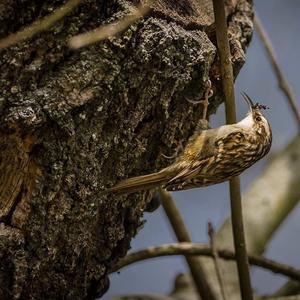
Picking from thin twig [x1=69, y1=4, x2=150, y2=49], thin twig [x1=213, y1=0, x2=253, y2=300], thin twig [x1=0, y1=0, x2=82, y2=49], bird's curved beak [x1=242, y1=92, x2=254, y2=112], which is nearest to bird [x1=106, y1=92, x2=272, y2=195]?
bird's curved beak [x1=242, y1=92, x2=254, y2=112]

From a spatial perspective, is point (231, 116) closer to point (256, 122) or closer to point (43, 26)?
point (256, 122)

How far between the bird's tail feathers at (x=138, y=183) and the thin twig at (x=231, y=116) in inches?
10.1

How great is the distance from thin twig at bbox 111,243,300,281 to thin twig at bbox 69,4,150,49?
3.40ft

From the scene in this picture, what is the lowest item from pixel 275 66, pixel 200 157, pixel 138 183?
pixel 138 183

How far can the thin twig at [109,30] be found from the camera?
184 centimetres

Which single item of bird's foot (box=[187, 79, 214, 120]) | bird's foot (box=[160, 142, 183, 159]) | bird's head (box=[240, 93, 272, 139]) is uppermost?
bird's head (box=[240, 93, 272, 139])

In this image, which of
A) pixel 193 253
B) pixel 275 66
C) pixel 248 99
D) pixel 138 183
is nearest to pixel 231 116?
pixel 138 183

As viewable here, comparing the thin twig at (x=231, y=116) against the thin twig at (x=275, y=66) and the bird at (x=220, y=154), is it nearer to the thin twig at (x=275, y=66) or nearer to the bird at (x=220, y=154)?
the bird at (x=220, y=154)

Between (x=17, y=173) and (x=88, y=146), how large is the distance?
0.19 metres

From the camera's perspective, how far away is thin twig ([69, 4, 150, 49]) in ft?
6.03

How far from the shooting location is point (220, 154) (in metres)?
2.83

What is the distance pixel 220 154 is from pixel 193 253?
0.35m

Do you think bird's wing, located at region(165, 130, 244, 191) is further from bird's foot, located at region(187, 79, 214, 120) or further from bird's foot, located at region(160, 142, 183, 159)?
bird's foot, located at region(187, 79, 214, 120)

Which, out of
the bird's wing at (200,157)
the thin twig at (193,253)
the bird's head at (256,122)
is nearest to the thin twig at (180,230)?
the thin twig at (193,253)
